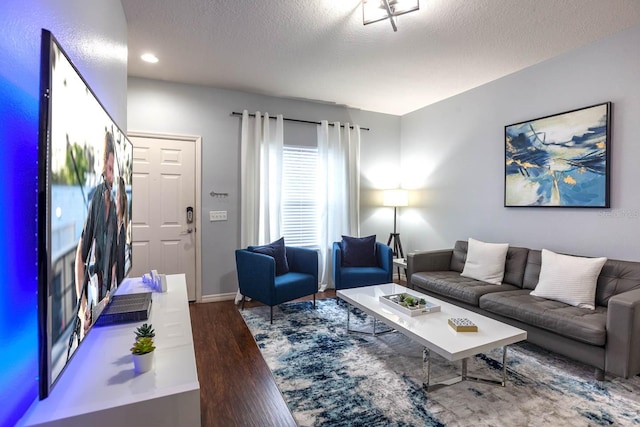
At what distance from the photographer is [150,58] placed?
3223mm

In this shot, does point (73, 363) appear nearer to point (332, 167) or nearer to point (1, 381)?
point (1, 381)

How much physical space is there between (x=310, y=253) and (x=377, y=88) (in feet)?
7.32

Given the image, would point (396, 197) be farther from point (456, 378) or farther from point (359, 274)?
point (456, 378)

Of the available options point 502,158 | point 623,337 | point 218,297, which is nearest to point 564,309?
point 623,337

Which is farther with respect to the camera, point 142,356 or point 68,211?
point 142,356

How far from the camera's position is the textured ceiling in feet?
7.92

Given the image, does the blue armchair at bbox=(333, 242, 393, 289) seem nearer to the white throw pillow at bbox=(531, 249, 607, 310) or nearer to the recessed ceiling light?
the white throw pillow at bbox=(531, 249, 607, 310)

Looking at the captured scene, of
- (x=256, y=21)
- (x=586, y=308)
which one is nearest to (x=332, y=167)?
(x=256, y=21)

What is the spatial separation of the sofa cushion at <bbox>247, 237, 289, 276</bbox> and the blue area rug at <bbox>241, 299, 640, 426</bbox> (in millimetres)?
931

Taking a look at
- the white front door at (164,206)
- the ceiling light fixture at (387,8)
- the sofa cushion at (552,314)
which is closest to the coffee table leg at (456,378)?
the sofa cushion at (552,314)

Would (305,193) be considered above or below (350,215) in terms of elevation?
above

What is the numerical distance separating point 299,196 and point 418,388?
299 cm

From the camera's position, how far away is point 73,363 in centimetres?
119

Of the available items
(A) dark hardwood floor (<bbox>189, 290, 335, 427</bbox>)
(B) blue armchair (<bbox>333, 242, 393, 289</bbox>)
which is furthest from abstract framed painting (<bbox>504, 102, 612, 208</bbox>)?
(A) dark hardwood floor (<bbox>189, 290, 335, 427</bbox>)
